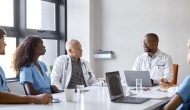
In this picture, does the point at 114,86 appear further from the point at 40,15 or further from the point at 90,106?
the point at 40,15

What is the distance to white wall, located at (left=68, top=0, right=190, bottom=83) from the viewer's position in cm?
453

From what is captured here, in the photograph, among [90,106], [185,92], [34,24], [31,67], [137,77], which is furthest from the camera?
[34,24]

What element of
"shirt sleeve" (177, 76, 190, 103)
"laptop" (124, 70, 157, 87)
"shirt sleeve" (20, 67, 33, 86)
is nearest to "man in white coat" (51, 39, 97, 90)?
"laptop" (124, 70, 157, 87)

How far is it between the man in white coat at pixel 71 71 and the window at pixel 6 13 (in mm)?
977

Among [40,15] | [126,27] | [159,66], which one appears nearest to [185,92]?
[159,66]

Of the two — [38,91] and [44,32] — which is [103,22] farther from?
[38,91]

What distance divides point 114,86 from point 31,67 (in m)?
1.00

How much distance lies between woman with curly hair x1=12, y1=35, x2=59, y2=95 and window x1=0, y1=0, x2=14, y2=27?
1.18m

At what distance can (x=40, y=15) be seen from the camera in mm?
4855

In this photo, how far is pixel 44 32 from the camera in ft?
15.8

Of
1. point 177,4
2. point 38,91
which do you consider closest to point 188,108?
point 38,91

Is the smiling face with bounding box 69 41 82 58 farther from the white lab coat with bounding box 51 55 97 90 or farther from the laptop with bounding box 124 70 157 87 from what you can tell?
the laptop with bounding box 124 70 157 87

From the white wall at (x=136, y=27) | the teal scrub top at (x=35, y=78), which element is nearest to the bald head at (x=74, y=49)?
the teal scrub top at (x=35, y=78)

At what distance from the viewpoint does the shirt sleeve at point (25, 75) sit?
9.35 ft
